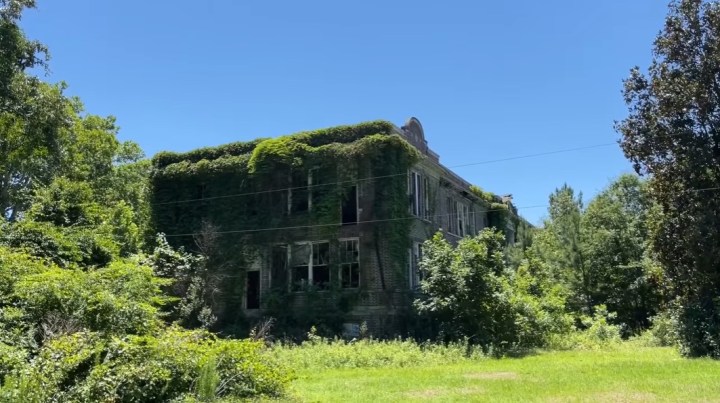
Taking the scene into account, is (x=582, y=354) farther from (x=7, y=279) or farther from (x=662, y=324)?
(x=7, y=279)

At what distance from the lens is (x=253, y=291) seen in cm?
2600

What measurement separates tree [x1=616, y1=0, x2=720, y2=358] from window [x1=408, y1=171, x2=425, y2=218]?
939 centimetres

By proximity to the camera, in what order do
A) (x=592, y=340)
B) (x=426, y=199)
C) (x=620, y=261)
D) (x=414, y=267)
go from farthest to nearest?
(x=620, y=261) → (x=426, y=199) → (x=414, y=267) → (x=592, y=340)

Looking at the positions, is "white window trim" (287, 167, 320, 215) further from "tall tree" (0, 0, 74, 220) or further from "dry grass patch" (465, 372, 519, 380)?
"dry grass patch" (465, 372, 519, 380)

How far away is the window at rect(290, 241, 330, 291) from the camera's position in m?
24.3

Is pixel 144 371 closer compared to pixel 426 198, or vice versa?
pixel 144 371

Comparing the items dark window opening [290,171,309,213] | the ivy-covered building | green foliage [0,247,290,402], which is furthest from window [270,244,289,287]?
green foliage [0,247,290,402]

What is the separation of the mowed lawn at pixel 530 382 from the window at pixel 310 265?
918 cm

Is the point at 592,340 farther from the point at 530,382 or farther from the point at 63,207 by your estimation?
the point at 63,207

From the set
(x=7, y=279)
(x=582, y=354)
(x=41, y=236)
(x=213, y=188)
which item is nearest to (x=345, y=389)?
(x=7, y=279)

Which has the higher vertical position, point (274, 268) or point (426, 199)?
point (426, 199)

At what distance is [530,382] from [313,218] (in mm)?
14381

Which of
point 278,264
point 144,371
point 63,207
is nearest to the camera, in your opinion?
point 144,371

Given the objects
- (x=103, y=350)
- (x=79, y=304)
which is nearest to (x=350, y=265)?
(x=79, y=304)
